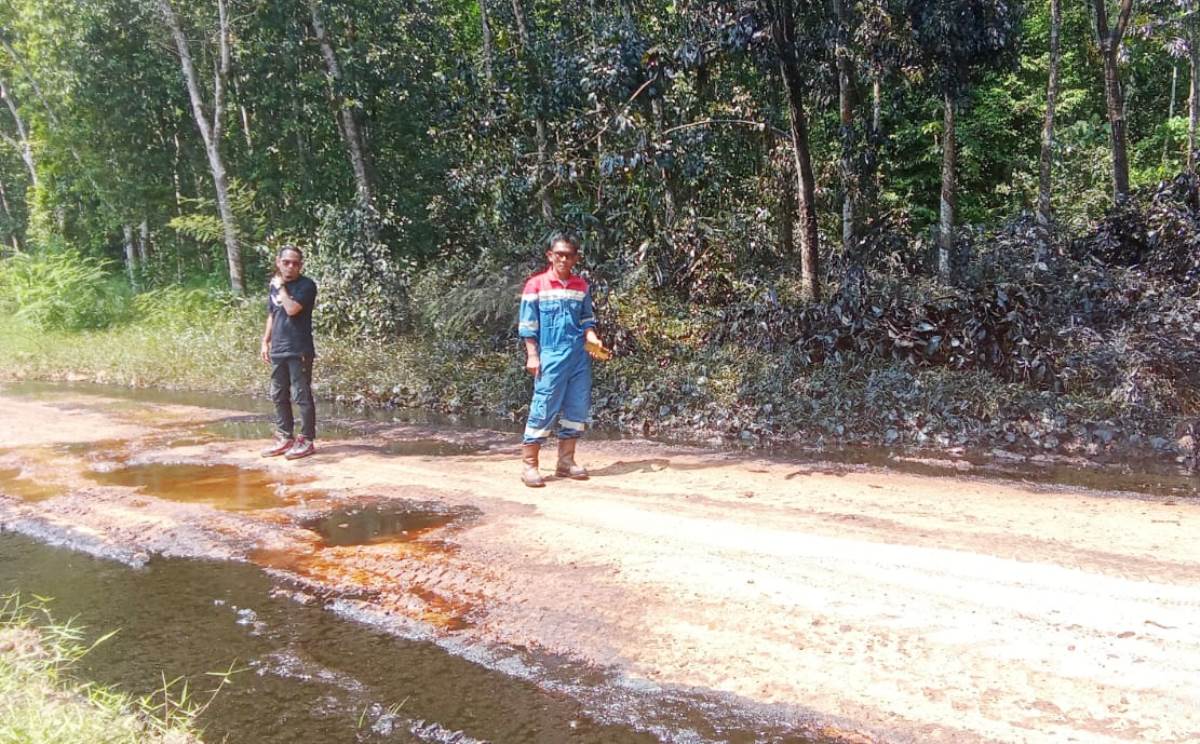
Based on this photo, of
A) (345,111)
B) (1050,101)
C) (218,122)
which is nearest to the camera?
(1050,101)

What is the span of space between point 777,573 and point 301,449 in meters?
5.06

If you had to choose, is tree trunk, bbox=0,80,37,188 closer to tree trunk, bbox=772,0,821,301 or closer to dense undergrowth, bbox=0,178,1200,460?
dense undergrowth, bbox=0,178,1200,460

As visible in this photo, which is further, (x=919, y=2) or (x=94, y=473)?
(x=919, y=2)

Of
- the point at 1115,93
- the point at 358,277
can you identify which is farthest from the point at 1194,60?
the point at 358,277

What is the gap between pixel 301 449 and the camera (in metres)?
7.47

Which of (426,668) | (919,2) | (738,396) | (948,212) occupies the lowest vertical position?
(426,668)

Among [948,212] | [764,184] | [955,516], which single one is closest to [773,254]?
[764,184]

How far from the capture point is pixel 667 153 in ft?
31.8

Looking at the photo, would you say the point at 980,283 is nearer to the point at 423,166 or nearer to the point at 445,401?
the point at 445,401

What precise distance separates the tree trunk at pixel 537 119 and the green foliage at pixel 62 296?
14.0 meters

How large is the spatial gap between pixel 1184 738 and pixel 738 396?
659 cm

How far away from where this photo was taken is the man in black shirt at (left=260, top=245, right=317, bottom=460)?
7.19 m

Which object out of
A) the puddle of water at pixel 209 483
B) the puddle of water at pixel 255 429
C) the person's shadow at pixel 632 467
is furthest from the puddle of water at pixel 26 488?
the person's shadow at pixel 632 467

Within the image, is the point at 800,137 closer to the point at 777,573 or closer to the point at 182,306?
the point at 777,573
